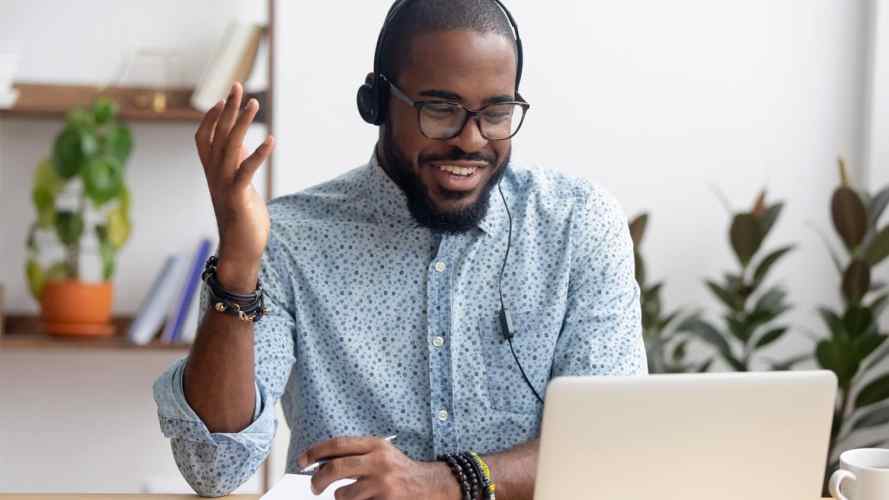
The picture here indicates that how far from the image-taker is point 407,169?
5.76ft

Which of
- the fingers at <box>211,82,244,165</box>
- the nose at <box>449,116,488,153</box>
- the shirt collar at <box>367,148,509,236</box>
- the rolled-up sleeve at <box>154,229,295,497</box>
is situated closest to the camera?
the fingers at <box>211,82,244,165</box>

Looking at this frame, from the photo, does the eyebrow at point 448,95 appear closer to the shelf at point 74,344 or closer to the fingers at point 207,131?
the fingers at point 207,131

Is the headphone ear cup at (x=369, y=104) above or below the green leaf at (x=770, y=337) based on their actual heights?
above

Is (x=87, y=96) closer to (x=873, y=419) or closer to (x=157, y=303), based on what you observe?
(x=157, y=303)

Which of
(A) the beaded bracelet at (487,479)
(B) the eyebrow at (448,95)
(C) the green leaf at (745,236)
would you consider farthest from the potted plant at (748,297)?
Result: (A) the beaded bracelet at (487,479)

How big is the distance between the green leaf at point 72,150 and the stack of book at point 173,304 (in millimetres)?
318

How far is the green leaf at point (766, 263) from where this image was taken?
2854mm

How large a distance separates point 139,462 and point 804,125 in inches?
75.1

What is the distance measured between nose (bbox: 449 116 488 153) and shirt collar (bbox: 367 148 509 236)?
132 mm

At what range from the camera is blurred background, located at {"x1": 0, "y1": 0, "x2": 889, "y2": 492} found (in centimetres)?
302

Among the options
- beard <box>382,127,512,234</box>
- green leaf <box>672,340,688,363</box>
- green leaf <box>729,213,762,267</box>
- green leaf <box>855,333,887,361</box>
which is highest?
beard <box>382,127,512,234</box>

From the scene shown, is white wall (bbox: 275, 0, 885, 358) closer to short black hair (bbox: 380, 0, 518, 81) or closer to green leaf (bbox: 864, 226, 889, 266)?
green leaf (bbox: 864, 226, 889, 266)

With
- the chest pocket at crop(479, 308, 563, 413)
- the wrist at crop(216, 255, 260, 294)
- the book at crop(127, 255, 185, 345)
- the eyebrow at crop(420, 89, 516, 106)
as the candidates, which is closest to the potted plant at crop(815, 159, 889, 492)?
the chest pocket at crop(479, 308, 563, 413)

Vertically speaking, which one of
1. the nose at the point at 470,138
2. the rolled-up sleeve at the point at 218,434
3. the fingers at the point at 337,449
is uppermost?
the nose at the point at 470,138
